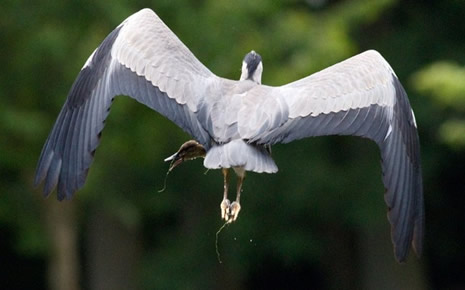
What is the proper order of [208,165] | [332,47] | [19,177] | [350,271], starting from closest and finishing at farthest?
[208,165] → [332,47] → [19,177] → [350,271]

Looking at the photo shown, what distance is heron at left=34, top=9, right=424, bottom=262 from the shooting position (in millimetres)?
7484

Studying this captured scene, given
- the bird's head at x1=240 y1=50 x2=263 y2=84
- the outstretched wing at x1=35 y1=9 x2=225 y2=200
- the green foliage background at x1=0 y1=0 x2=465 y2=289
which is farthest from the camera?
the green foliage background at x1=0 y1=0 x2=465 y2=289

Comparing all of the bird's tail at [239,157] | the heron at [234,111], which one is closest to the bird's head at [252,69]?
the heron at [234,111]

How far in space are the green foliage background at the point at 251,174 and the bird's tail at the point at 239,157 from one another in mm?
6232

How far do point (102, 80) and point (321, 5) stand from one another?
8.57 metres

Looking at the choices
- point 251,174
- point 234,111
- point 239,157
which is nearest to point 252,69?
point 234,111

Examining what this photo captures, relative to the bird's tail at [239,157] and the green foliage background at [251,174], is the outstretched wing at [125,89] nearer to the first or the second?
the bird's tail at [239,157]

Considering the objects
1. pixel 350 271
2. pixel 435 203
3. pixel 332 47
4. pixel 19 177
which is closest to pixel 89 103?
pixel 332 47

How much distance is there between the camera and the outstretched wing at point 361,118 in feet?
24.6

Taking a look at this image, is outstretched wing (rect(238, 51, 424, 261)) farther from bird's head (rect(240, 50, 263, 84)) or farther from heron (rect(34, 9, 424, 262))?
bird's head (rect(240, 50, 263, 84))

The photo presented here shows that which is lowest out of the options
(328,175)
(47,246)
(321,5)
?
(47,246)

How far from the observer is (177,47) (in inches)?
318

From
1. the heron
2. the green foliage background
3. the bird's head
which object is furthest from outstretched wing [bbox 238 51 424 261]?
the green foliage background

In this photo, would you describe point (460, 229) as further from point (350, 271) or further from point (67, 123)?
point (67, 123)
